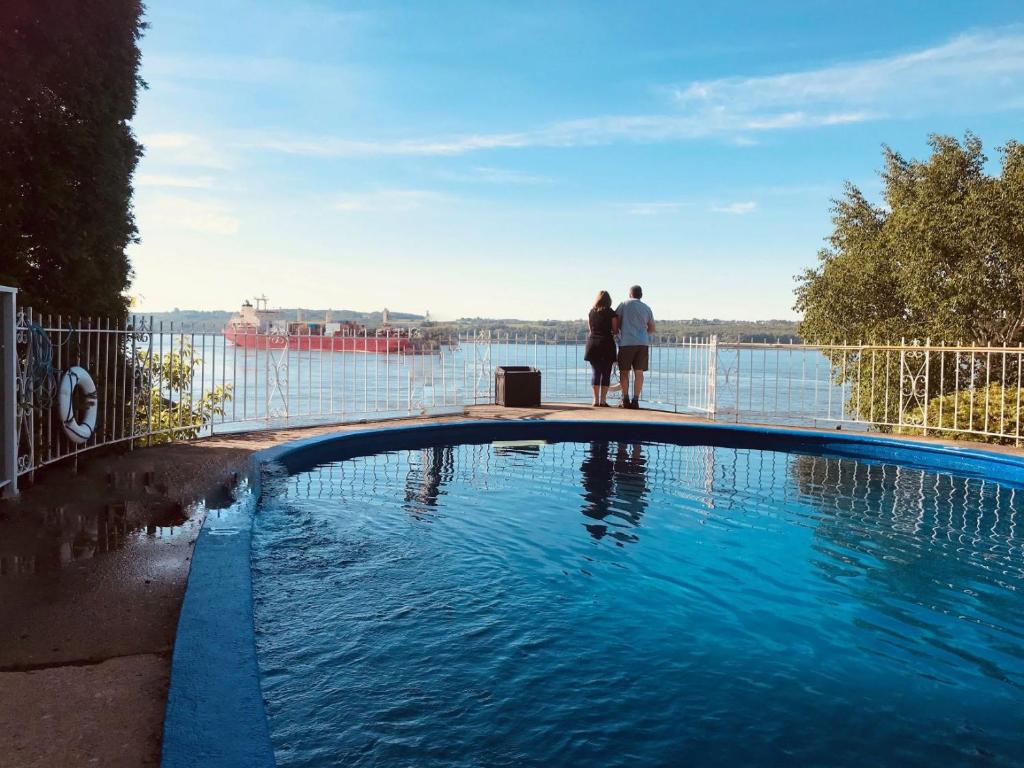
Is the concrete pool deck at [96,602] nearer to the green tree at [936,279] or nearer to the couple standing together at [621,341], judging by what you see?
the couple standing together at [621,341]

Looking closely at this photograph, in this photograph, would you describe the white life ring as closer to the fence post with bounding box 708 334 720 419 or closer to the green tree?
the fence post with bounding box 708 334 720 419

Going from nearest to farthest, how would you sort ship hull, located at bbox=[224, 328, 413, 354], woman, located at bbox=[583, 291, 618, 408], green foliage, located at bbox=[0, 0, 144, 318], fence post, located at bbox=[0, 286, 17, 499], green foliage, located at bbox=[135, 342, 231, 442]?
1. fence post, located at bbox=[0, 286, 17, 499]
2. green foliage, located at bbox=[0, 0, 144, 318]
3. green foliage, located at bbox=[135, 342, 231, 442]
4. ship hull, located at bbox=[224, 328, 413, 354]
5. woman, located at bbox=[583, 291, 618, 408]

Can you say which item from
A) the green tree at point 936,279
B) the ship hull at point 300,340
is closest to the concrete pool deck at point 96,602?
the ship hull at point 300,340

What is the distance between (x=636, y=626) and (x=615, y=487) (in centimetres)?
318

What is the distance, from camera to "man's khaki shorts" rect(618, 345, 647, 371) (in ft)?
35.6

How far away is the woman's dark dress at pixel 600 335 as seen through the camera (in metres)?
11.1

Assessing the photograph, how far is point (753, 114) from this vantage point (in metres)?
15.5

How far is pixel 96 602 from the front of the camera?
2998 millimetres

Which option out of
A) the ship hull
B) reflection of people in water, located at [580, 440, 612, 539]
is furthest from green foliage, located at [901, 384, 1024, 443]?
the ship hull

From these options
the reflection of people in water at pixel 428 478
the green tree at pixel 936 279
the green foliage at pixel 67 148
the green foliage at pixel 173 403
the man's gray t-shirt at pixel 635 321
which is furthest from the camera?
the green tree at pixel 936 279

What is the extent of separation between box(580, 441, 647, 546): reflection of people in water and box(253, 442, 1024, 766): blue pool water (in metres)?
0.04

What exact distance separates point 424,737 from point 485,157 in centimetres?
1882

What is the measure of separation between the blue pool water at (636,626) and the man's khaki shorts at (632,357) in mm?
4615

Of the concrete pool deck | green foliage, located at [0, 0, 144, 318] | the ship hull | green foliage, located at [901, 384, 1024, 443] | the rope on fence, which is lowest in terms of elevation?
the concrete pool deck
